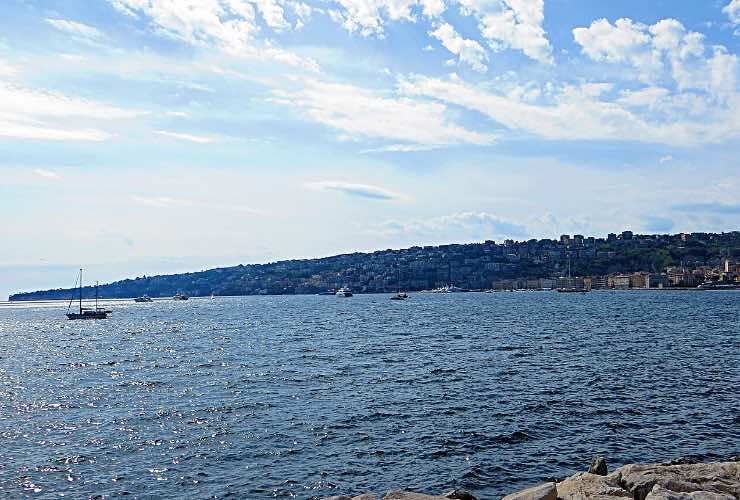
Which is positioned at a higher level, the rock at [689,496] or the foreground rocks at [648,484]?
the rock at [689,496]

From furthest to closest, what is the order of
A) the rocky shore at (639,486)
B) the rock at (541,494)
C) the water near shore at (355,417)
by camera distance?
the water near shore at (355,417) < the rocky shore at (639,486) < the rock at (541,494)

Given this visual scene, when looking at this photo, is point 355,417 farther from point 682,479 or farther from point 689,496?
point 689,496

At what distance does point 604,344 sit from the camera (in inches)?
2165

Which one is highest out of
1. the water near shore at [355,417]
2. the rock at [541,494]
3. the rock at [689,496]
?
the rock at [689,496]

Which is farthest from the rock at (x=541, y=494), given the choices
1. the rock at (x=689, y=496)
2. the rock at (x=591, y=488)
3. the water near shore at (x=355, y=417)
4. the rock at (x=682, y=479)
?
the water near shore at (x=355, y=417)

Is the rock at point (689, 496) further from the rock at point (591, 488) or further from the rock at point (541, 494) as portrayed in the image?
the rock at point (541, 494)

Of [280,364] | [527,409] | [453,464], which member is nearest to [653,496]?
[453,464]

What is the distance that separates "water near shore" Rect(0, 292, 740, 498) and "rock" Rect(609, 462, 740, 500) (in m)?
3.64

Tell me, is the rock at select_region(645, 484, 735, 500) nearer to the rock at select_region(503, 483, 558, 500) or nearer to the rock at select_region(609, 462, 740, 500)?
the rock at select_region(609, 462, 740, 500)

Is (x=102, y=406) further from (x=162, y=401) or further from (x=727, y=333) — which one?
(x=727, y=333)

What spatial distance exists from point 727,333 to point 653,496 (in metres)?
56.9

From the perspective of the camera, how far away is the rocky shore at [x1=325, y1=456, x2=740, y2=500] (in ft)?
47.5

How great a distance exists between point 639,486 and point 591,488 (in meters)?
1.29

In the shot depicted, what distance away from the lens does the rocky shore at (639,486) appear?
1448 cm
